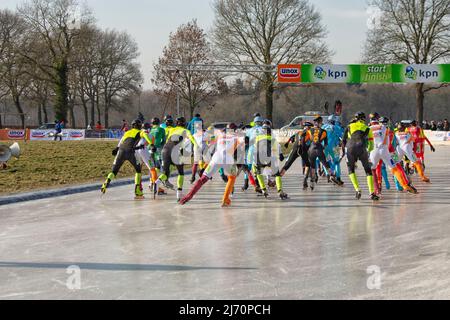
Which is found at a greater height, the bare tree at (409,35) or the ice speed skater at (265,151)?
the bare tree at (409,35)

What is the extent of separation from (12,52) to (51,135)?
910 centimetres

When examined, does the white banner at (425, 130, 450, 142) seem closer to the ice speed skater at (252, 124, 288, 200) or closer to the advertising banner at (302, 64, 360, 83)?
the advertising banner at (302, 64, 360, 83)

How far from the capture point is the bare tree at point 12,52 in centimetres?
5272

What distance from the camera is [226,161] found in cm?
1216

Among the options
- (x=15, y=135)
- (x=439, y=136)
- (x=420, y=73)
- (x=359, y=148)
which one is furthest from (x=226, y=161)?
(x=15, y=135)

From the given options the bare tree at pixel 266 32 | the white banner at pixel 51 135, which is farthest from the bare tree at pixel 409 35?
the white banner at pixel 51 135

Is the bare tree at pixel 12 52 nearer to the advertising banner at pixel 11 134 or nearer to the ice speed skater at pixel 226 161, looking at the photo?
the advertising banner at pixel 11 134

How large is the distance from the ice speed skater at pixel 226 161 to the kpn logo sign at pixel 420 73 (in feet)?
101

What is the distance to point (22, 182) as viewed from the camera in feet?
54.2

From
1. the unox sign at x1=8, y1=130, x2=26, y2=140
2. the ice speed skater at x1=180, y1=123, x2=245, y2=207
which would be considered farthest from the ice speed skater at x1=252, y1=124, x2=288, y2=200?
the unox sign at x1=8, y1=130, x2=26, y2=140

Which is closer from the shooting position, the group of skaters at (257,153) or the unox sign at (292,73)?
the group of skaters at (257,153)

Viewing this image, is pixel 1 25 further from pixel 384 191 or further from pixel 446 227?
pixel 446 227

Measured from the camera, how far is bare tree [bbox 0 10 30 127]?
52719 millimetres

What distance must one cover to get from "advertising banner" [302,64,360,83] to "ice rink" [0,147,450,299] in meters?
28.3
